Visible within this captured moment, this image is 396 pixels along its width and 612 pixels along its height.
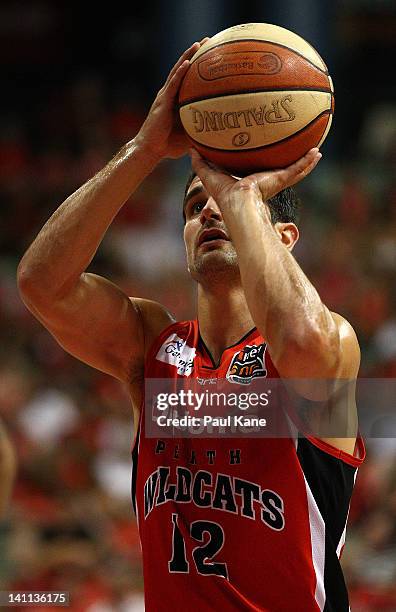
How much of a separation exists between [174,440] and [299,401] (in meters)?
0.43

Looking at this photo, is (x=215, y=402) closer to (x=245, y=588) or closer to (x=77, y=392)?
(x=245, y=588)

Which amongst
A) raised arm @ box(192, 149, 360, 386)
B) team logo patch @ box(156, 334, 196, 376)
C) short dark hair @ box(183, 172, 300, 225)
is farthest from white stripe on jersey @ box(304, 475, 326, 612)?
short dark hair @ box(183, 172, 300, 225)

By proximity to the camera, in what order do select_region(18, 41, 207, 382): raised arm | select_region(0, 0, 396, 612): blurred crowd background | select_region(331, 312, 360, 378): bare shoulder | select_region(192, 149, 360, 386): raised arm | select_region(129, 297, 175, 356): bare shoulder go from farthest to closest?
select_region(0, 0, 396, 612): blurred crowd background, select_region(129, 297, 175, 356): bare shoulder, select_region(18, 41, 207, 382): raised arm, select_region(331, 312, 360, 378): bare shoulder, select_region(192, 149, 360, 386): raised arm

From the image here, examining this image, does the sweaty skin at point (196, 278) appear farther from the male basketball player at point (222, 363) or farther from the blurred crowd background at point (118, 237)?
the blurred crowd background at point (118, 237)

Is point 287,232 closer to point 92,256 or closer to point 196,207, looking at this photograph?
point 196,207

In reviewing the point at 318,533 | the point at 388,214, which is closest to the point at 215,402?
the point at 318,533

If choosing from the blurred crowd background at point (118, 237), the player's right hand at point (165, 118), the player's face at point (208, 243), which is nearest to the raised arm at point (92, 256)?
the player's right hand at point (165, 118)

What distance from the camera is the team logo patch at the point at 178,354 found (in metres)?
3.00

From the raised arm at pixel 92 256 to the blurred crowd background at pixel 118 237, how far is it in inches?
86.3

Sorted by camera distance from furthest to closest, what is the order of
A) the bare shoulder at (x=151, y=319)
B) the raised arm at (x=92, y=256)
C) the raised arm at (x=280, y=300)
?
Result: the bare shoulder at (x=151, y=319) → the raised arm at (x=92, y=256) → the raised arm at (x=280, y=300)

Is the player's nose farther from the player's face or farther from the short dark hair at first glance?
the short dark hair

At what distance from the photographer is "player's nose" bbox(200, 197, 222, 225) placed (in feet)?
9.95

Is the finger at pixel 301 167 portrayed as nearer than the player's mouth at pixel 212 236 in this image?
Yes

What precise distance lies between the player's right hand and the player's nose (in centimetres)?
21
